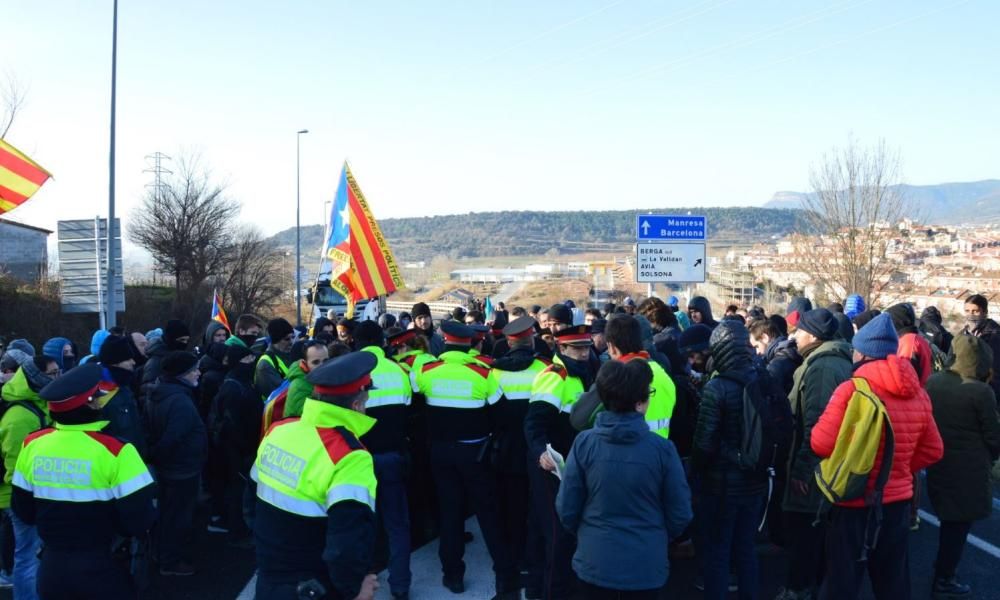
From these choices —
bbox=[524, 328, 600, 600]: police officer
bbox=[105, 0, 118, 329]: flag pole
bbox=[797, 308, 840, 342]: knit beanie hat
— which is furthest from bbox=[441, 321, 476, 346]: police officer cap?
bbox=[105, 0, 118, 329]: flag pole

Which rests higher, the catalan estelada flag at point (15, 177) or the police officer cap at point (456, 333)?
the catalan estelada flag at point (15, 177)

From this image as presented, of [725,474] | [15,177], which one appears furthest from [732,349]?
[15,177]

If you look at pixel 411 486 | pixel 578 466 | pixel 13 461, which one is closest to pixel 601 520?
pixel 578 466

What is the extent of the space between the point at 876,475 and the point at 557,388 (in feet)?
6.40

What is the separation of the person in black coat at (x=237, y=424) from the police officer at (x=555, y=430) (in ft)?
8.82

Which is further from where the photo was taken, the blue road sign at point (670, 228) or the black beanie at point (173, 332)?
the blue road sign at point (670, 228)

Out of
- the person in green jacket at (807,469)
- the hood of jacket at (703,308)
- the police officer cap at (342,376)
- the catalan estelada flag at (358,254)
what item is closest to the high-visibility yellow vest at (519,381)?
the person in green jacket at (807,469)

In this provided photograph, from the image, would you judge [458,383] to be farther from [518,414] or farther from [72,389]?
[72,389]

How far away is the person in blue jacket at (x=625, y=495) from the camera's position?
11.4 feet

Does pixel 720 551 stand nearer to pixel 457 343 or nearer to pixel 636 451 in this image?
pixel 636 451

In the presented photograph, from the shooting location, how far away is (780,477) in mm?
5555

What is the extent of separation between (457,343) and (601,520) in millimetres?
2494

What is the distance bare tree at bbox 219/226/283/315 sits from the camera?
45156 mm

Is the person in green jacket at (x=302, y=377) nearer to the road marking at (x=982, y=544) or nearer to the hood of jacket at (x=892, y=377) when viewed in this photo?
the hood of jacket at (x=892, y=377)
